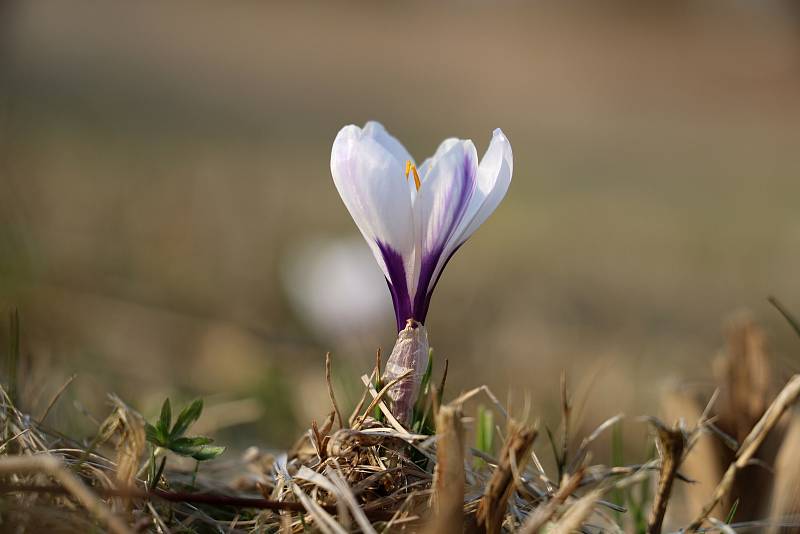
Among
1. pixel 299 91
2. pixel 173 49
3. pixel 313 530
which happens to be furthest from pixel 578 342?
pixel 173 49

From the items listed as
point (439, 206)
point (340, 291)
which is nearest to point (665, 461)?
point (439, 206)

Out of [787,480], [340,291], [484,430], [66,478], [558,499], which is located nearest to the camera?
[66,478]

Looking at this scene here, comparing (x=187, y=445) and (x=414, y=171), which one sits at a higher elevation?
(x=414, y=171)

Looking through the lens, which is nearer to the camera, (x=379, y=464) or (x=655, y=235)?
(x=379, y=464)

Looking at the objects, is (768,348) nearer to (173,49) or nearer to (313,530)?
(313,530)

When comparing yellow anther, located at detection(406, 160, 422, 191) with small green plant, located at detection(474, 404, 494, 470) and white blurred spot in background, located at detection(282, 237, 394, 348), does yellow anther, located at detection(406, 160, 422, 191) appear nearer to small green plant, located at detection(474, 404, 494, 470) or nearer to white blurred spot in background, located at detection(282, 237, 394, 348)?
small green plant, located at detection(474, 404, 494, 470)

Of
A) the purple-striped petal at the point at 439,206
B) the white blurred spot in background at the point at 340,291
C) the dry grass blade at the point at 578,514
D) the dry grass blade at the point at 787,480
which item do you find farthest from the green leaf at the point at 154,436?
the white blurred spot in background at the point at 340,291

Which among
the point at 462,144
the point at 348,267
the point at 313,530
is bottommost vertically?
the point at 348,267

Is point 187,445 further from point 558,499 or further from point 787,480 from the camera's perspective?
point 787,480
